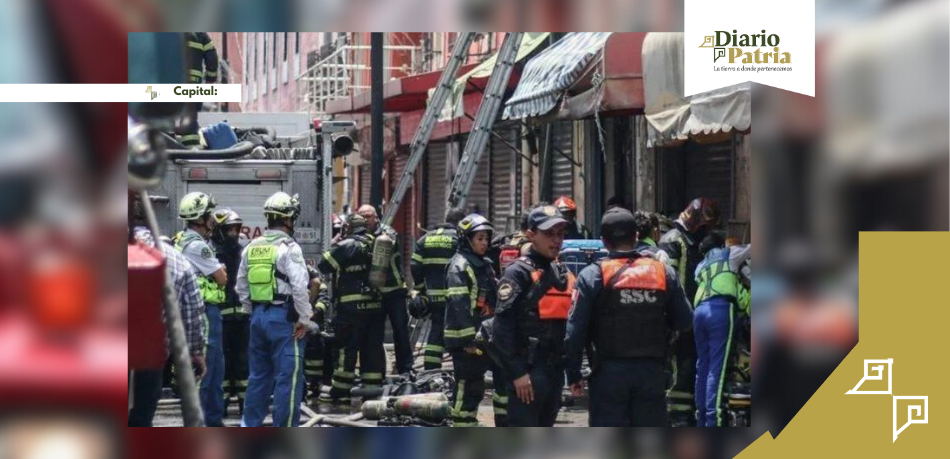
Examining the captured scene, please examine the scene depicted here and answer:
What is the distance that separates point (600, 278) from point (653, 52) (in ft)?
4.22

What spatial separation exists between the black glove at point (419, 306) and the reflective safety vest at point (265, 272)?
370 centimetres

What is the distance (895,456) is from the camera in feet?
25.7

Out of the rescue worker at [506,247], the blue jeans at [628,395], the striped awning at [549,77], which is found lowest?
the blue jeans at [628,395]

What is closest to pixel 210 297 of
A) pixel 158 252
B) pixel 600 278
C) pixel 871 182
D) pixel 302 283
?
pixel 302 283

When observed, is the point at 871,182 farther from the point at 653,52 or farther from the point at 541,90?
the point at 541,90

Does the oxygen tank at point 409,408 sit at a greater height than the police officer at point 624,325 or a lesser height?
lesser

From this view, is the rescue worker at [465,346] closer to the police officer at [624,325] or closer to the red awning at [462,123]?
the police officer at [624,325]

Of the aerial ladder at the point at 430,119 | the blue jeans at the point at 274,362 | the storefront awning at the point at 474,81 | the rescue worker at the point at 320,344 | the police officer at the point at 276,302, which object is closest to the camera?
the blue jeans at the point at 274,362

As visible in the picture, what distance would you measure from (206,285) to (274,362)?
979mm

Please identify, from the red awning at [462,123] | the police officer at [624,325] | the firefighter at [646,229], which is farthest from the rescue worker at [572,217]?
the police officer at [624,325]

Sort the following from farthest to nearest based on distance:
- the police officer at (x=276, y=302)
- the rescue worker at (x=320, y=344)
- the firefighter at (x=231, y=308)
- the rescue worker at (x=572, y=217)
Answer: the rescue worker at (x=320, y=344) → the firefighter at (x=231, y=308) → the rescue worker at (x=572, y=217) → the police officer at (x=276, y=302)

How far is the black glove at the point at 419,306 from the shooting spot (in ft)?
45.0

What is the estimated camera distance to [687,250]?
32.7 ft

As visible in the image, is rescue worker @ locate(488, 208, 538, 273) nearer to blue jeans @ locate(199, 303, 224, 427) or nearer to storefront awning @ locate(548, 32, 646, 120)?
storefront awning @ locate(548, 32, 646, 120)
